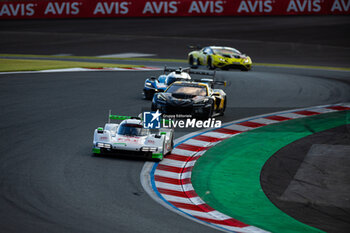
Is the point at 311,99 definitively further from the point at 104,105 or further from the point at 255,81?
the point at 104,105

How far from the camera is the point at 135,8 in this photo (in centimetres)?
4625

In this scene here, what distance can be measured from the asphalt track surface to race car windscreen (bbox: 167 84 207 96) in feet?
4.15

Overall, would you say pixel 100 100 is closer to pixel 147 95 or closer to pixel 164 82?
pixel 147 95

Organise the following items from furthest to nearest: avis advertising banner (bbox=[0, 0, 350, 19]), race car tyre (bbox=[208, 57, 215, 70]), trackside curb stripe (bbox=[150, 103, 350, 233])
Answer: avis advertising banner (bbox=[0, 0, 350, 19]) < race car tyre (bbox=[208, 57, 215, 70]) < trackside curb stripe (bbox=[150, 103, 350, 233])

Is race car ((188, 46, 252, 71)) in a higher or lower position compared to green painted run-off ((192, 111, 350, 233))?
higher

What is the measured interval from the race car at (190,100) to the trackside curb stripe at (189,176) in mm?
732

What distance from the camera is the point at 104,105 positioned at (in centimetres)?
1972

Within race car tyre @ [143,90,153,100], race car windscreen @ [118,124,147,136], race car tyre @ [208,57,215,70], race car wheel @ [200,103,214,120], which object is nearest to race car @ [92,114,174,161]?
race car windscreen @ [118,124,147,136]

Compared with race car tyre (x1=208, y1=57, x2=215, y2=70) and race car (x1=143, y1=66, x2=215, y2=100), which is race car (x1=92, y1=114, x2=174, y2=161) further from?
race car tyre (x1=208, y1=57, x2=215, y2=70)

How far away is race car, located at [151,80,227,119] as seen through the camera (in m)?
17.3

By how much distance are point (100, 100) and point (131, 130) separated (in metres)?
7.22

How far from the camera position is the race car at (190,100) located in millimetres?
17281

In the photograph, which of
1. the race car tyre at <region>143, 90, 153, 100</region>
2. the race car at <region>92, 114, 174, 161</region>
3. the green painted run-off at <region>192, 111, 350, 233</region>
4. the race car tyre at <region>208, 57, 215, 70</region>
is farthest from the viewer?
the race car tyre at <region>208, 57, 215, 70</region>

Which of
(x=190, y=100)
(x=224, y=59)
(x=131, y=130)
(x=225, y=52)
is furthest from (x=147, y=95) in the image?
(x=225, y=52)
